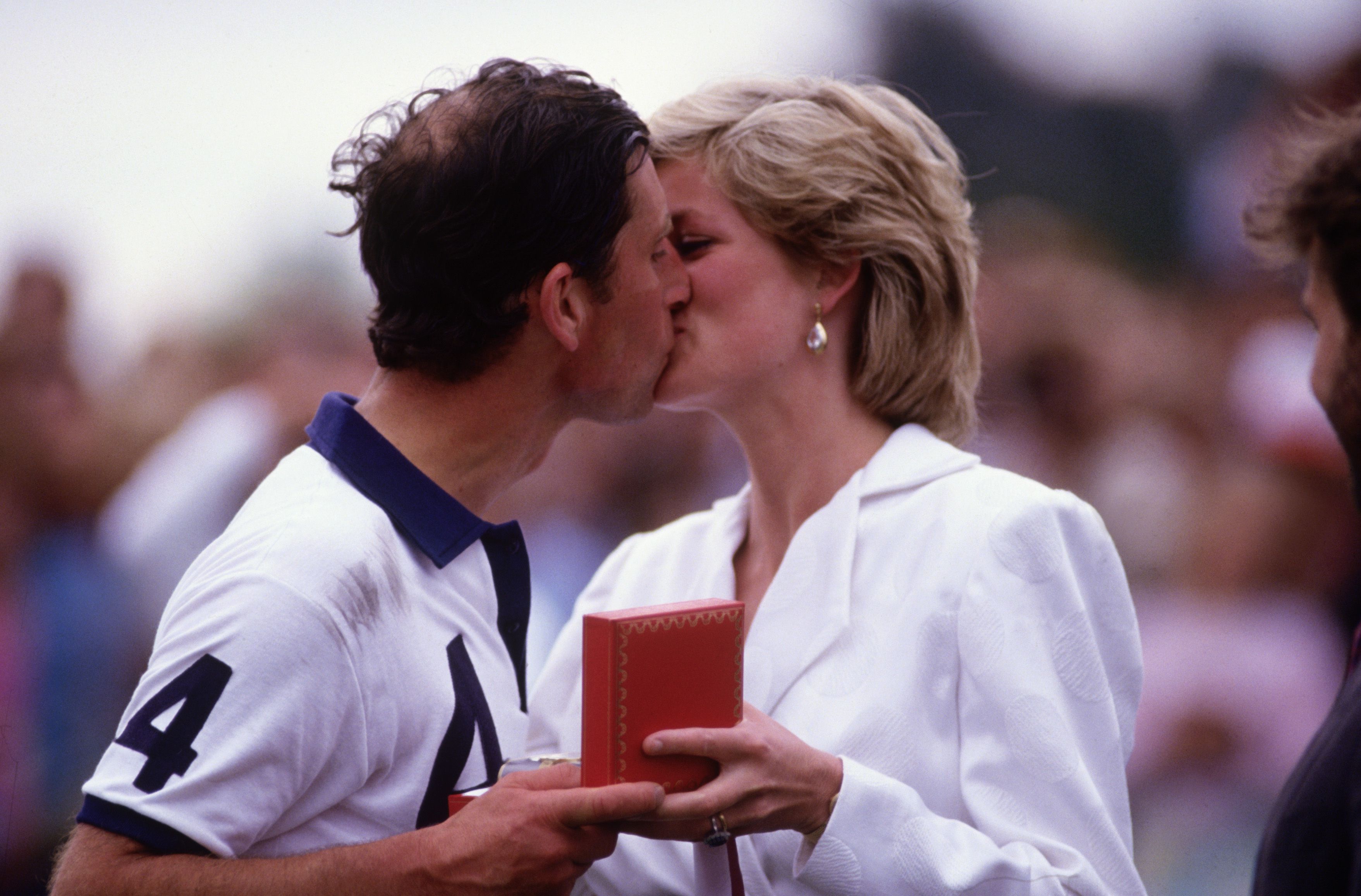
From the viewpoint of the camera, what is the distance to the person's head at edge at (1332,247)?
5.41 feet

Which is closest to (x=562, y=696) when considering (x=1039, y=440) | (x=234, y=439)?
(x=234, y=439)

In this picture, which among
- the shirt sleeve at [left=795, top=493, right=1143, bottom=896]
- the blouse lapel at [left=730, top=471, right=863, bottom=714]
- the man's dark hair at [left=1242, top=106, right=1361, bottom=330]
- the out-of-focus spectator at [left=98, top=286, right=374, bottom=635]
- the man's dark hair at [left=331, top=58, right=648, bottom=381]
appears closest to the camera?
the man's dark hair at [left=1242, top=106, right=1361, bottom=330]

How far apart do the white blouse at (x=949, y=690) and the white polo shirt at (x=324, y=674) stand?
55cm

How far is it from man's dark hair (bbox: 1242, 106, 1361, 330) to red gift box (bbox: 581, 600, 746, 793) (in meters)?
0.99

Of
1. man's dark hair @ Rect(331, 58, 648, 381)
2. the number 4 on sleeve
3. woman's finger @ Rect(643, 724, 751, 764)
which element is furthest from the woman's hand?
man's dark hair @ Rect(331, 58, 648, 381)

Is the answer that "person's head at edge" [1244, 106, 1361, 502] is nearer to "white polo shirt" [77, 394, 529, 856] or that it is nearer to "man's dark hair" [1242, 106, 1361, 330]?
"man's dark hair" [1242, 106, 1361, 330]

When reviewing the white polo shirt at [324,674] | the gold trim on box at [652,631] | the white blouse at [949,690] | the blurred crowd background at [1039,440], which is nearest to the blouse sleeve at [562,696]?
the white blouse at [949,690]

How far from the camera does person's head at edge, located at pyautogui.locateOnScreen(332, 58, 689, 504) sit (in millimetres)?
2158

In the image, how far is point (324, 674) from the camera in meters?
1.79

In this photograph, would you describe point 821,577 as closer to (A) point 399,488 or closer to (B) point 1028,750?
(B) point 1028,750

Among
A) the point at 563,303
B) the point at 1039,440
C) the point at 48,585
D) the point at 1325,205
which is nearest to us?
the point at 1325,205

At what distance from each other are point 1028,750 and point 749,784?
577 millimetres

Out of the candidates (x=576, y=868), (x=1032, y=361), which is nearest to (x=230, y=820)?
(x=576, y=868)

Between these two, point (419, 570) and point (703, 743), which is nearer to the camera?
point (703, 743)
